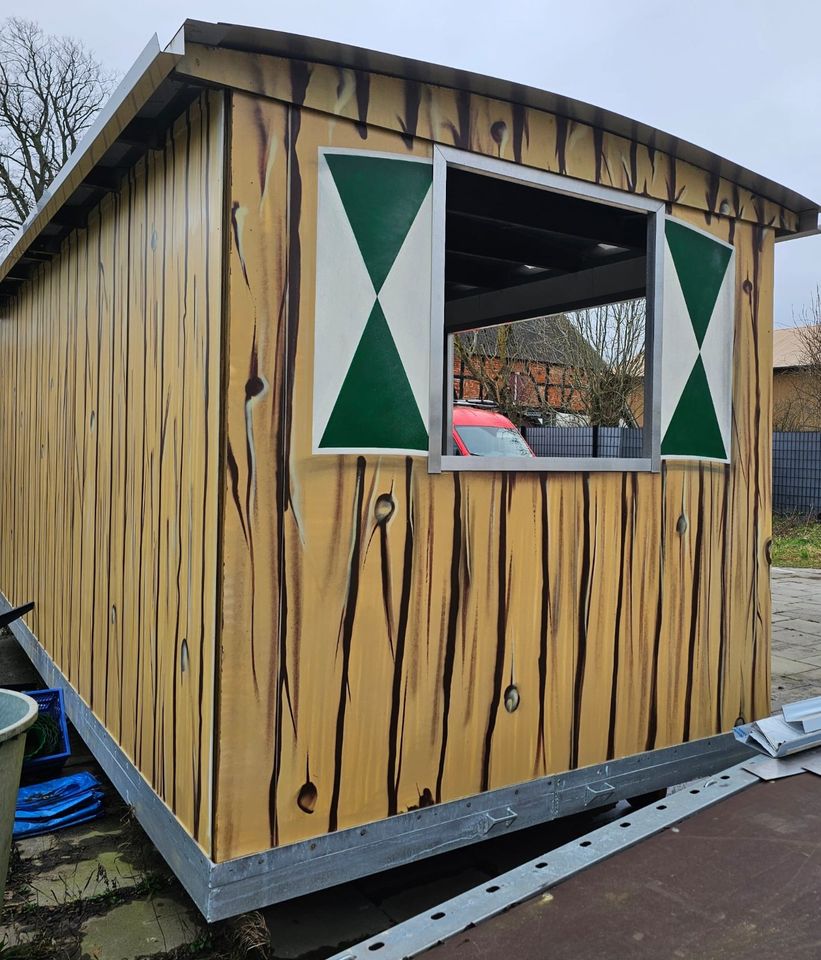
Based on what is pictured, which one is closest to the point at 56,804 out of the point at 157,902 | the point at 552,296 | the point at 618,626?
the point at 157,902

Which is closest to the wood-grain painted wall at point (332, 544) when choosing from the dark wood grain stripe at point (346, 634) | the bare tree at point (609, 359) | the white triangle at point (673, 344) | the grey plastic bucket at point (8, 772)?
the dark wood grain stripe at point (346, 634)

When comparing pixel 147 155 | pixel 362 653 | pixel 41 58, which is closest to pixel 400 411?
pixel 362 653

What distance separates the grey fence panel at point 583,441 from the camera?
13.4 meters

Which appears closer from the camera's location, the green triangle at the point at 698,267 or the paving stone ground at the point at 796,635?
the green triangle at the point at 698,267

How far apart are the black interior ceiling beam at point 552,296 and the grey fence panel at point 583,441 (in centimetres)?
674

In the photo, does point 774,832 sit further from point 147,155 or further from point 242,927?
point 147,155

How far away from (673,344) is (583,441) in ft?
37.4

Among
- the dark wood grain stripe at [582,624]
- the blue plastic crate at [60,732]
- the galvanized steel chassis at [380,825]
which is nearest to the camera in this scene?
the galvanized steel chassis at [380,825]

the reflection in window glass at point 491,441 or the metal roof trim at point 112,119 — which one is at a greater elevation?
the metal roof trim at point 112,119

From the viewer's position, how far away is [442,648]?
293cm

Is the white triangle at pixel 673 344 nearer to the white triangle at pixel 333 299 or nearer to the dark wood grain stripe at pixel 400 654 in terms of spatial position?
the dark wood grain stripe at pixel 400 654

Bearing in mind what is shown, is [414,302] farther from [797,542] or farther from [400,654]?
[797,542]

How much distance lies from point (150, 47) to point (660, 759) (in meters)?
3.19

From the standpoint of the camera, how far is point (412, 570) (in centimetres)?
285
